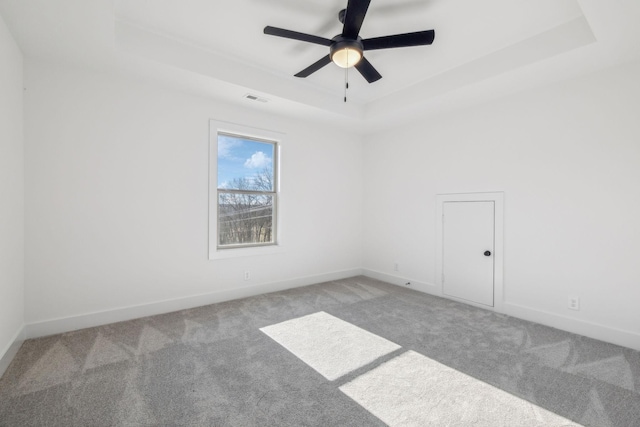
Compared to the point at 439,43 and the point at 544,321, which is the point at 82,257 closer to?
the point at 439,43

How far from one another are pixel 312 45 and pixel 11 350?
12.1 ft

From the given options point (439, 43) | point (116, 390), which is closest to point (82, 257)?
point (116, 390)

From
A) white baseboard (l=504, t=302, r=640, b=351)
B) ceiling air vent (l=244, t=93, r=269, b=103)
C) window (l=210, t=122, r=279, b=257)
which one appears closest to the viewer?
white baseboard (l=504, t=302, r=640, b=351)

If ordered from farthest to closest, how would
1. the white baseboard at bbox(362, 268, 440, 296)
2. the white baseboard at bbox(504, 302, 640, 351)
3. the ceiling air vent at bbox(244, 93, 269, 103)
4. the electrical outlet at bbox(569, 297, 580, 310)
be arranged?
the white baseboard at bbox(362, 268, 440, 296), the ceiling air vent at bbox(244, 93, 269, 103), the electrical outlet at bbox(569, 297, 580, 310), the white baseboard at bbox(504, 302, 640, 351)

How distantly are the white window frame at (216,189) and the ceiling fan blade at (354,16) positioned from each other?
82.6 inches

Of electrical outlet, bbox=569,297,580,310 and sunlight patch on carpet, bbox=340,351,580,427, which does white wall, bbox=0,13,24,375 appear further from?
electrical outlet, bbox=569,297,580,310

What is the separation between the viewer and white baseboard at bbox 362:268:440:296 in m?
4.33

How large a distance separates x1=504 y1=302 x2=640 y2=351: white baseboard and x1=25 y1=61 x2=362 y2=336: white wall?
3.09 metres

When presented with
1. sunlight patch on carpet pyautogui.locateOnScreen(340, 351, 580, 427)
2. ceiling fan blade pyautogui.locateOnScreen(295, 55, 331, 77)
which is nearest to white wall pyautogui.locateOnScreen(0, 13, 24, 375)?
ceiling fan blade pyautogui.locateOnScreen(295, 55, 331, 77)

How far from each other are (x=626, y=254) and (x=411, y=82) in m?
2.81

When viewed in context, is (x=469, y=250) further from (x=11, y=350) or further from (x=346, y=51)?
(x=11, y=350)

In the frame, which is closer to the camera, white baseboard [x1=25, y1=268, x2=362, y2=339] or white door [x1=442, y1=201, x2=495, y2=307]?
white baseboard [x1=25, y1=268, x2=362, y2=339]

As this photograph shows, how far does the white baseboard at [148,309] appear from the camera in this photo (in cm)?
281

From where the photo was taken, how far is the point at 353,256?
17.5 ft
